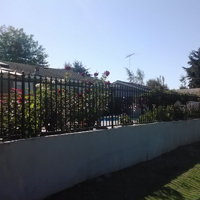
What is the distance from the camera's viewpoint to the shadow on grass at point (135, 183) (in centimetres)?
383

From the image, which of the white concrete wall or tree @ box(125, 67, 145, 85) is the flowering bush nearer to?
the white concrete wall

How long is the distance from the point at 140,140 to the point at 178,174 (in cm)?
132

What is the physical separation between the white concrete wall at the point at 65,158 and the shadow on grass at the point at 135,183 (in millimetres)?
186

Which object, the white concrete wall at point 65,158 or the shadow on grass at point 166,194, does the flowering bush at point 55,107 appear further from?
the shadow on grass at point 166,194

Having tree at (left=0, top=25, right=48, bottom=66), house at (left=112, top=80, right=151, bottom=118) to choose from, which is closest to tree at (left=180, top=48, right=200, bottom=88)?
tree at (left=0, top=25, right=48, bottom=66)

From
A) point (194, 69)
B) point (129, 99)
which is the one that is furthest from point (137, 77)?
point (129, 99)

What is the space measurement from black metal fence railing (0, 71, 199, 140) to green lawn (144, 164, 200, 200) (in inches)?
74.8

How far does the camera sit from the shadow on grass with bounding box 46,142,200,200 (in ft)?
12.6

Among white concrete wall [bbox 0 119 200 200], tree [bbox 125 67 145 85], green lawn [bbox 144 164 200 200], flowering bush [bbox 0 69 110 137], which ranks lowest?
green lawn [bbox 144 164 200 200]

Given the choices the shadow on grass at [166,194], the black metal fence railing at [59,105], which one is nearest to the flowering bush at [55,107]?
the black metal fence railing at [59,105]

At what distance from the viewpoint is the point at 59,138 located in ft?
12.7

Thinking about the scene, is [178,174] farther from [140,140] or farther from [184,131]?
[184,131]

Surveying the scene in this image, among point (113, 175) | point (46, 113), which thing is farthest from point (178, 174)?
point (46, 113)

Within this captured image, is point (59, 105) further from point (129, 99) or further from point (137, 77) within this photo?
point (137, 77)
